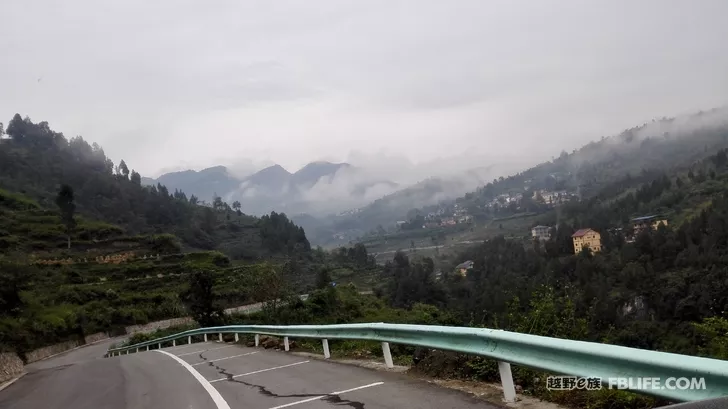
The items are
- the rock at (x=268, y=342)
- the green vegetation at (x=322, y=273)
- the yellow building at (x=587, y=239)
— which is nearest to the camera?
the green vegetation at (x=322, y=273)

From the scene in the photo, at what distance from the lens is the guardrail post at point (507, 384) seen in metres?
4.96

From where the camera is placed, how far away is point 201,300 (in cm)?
3123

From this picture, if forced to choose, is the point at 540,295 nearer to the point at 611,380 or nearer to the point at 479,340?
the point at 479,340

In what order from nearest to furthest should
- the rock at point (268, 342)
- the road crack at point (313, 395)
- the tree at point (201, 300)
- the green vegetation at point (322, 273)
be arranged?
the road crack at point (313, 395)
the green vegetation at point (322, 273)
the rock at point (268, 342)
the tree at point (201, 300)

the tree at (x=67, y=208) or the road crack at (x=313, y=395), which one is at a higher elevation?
the tree at (x=67, y=208)

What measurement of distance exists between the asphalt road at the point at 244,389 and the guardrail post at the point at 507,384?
224 millimetres

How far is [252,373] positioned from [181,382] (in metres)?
1.25

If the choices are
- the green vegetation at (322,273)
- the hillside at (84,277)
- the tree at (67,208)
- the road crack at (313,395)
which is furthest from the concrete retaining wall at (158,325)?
the road crack at (313,395)

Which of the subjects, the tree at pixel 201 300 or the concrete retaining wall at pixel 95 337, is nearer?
the tree at pixel 201 300

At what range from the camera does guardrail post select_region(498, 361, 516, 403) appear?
4957mm

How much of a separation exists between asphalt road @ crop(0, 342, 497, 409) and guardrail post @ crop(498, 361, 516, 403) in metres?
0.22

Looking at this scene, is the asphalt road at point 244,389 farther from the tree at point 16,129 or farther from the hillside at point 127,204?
the tree at point 16,129

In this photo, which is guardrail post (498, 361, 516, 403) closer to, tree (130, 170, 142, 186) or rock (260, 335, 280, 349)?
rock (260, 335, 280, 349)

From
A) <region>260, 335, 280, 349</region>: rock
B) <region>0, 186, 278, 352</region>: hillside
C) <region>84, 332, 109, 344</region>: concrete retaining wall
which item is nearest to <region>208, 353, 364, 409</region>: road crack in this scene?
<region>260, 335, 280, 349</region>: rock
